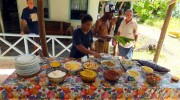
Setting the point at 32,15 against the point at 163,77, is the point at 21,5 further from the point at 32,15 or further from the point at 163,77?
the point at 163,77

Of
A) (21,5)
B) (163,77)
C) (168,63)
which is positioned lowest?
(168,63)

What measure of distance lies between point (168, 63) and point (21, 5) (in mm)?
6438

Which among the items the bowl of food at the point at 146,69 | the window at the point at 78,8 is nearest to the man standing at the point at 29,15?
the window at the point at 78,8

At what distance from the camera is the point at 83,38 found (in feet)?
9.73

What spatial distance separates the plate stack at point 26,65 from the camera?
7.09 ft

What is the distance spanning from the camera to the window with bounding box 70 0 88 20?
7.08 m

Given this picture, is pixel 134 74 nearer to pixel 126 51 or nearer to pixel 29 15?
pixel 126 51

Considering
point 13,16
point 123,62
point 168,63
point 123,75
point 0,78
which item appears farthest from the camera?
point 13,16

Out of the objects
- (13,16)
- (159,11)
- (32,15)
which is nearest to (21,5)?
(13,16)

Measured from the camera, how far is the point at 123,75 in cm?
256

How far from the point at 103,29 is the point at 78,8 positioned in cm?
356

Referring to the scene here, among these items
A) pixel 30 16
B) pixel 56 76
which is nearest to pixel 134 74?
pixel 56 76

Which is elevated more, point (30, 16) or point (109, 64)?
point (30, 16)

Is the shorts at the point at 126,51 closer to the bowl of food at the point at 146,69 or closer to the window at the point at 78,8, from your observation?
the bowl of food at the point at 146,69
